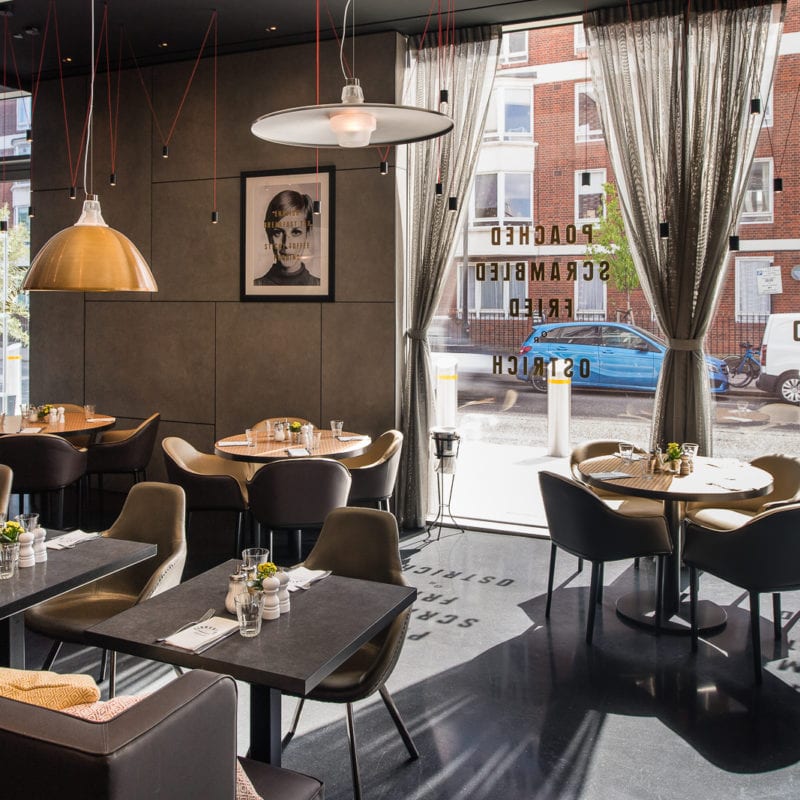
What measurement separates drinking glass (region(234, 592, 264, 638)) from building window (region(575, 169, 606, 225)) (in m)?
4.81

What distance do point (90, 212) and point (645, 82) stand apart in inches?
168

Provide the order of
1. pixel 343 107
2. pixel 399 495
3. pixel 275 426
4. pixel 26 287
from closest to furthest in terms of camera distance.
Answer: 1. pixel 343 107
2. pixel 26 287
3. pixel 275 426
4. pixel 399 495

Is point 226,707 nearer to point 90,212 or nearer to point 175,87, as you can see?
point 90,212

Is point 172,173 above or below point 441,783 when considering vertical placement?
above

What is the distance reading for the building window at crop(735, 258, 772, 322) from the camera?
6035 millimetres

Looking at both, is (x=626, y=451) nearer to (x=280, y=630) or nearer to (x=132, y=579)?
(x=132, y=579)

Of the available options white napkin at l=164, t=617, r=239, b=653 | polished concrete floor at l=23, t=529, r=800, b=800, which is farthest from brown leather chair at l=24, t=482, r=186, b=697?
white napkin at l=164, t=617, r=239, b=653

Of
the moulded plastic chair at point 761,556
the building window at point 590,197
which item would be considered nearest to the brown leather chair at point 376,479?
the building window at point 590,197

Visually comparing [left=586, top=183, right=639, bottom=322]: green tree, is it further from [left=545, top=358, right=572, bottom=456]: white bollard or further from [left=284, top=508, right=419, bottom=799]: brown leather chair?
[left=284, top=508, right=419, bottom=799]: brown leather chair

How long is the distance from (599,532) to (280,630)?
2.39 metres

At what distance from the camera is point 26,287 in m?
3.44

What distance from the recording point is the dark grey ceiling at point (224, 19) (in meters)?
6.32

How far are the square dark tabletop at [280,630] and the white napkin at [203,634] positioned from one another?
0.08ft

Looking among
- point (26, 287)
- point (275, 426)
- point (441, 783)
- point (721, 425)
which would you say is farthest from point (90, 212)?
point (721, 425)
